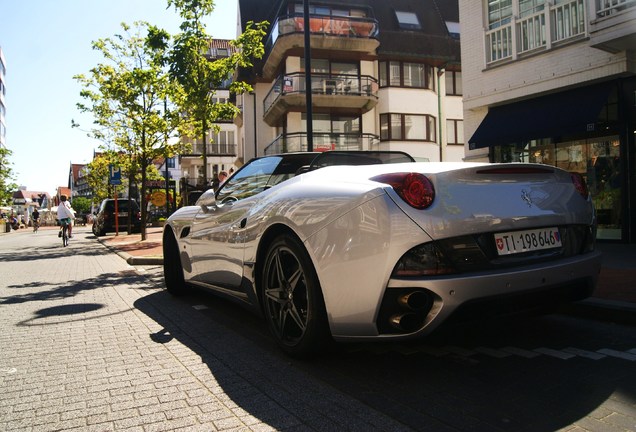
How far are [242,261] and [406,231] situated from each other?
170cm

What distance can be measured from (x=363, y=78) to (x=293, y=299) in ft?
83.3

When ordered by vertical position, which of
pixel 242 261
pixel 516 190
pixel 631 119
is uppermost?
pixel 631 119

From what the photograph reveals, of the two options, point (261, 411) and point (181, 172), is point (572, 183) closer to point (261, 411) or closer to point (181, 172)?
point (261, 411)

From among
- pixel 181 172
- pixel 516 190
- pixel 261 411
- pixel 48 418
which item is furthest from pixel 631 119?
pixel 181 172

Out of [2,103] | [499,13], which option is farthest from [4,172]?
[499,13]

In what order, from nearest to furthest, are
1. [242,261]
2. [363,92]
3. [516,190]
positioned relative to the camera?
[516,190] < [242,261] < [363,92]

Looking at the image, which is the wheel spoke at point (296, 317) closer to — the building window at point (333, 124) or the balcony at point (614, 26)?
the balcony at point (614, 26)

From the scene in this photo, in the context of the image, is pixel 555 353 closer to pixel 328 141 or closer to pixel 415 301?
pixel 415 301

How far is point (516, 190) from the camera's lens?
3.13 m

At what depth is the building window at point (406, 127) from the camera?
28742 millimetres

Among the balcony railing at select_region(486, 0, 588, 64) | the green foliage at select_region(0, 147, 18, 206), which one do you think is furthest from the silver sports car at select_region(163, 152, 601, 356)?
the green foliage at select_region(0, 147, 18, 206)

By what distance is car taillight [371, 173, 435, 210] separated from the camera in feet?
9.20

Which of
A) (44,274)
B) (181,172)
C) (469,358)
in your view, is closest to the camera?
(469,358)

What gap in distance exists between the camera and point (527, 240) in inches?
120
